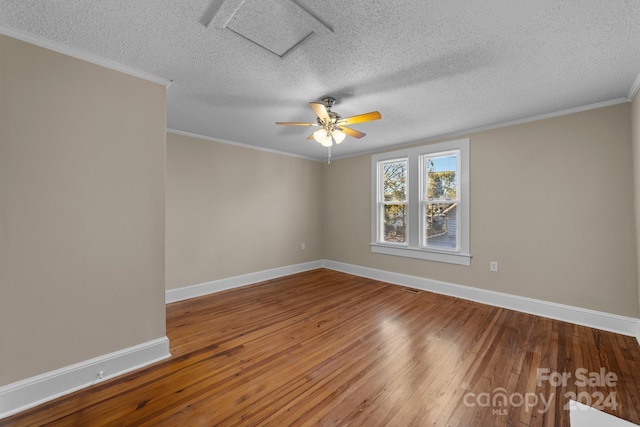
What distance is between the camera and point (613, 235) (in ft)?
8.89

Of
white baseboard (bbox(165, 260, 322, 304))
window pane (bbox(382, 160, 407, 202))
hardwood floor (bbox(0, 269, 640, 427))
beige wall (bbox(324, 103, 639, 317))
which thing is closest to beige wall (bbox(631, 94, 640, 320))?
beige wall (bbox(324, 103, 639, 317))

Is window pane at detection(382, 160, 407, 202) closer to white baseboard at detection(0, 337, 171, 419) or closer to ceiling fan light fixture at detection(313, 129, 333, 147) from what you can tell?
ceiling fan light fixture at detection(313, 129, 333, 147)

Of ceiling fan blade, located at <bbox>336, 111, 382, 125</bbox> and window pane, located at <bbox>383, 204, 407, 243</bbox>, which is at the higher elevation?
ceiling fan blade, located at <bbox>336, 111, 382, 125</bbox>

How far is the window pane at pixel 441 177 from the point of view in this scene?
13.0 feet

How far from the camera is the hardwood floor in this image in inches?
62.9

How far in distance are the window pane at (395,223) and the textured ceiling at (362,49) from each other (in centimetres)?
205

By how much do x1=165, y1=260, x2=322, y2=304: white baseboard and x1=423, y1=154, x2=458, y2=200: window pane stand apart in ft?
9.43

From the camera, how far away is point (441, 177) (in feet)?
13.4

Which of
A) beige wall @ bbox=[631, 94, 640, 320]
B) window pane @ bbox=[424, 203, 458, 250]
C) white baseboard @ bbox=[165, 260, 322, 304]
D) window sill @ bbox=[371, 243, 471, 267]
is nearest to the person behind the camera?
beige wall @ bbox=[631, 94, 640, 320]

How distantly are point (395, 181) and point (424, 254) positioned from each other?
1414mm

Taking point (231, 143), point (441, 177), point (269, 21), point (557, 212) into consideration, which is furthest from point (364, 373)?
point (231, 143)

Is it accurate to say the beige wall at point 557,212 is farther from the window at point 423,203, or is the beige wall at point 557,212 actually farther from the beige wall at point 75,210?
the beige wall at point 75,210

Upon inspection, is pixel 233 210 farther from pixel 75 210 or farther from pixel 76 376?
pixel 76 376

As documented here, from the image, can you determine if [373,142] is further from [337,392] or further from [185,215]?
[337,392]
